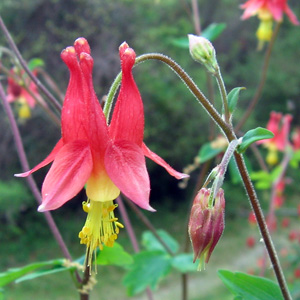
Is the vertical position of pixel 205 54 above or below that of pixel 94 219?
above

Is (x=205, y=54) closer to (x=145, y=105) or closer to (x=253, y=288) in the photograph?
(x=253, y=288)

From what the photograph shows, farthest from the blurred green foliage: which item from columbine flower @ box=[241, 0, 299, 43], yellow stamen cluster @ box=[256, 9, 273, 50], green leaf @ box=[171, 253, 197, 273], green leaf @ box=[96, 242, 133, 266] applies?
green leaf @ box=[96, 242, 133, 266]

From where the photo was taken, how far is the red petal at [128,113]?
740 millimetres

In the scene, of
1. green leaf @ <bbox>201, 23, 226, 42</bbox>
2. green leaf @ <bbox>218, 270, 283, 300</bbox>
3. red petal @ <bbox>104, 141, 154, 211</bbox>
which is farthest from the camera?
green leaf @ <bbox>201, 23, 226, 42</bbox>

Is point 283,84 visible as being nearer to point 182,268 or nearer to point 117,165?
point 182,268

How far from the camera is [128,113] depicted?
2.45ft

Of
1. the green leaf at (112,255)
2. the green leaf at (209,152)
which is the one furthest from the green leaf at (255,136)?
the green leaf at (209,152)

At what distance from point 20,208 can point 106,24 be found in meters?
2.84

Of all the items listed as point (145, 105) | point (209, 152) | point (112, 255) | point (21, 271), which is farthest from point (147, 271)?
point (145, 105)

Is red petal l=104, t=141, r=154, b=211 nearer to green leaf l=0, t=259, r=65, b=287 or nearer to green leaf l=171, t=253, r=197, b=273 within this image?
green leaf l=0, t=259, r=65, b=287

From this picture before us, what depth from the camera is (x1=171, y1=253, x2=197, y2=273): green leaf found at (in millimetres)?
1788

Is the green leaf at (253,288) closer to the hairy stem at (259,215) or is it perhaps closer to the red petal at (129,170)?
the hairy stem at (259,215)

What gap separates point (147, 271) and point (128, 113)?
4.14ft

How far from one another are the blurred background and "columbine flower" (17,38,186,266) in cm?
484
